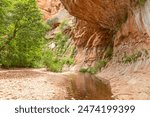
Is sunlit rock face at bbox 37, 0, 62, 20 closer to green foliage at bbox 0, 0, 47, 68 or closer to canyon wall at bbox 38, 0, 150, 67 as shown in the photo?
canyon wall at bbox 38, 0, 150, 67

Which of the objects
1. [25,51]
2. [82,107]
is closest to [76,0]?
[25,51]

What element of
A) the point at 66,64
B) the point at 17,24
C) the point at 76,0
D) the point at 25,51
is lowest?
the point at 66,64

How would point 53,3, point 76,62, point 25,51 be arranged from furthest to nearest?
point 53,3, point 76,62, point 25,51

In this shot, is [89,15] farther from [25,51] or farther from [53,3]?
[53,3]

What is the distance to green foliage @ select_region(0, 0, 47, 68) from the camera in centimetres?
2633

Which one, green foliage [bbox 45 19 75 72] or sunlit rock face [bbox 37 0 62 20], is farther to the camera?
sunlit rock face [bbox 37 0 62 20]

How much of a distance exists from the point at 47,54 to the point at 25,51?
9.19 feet

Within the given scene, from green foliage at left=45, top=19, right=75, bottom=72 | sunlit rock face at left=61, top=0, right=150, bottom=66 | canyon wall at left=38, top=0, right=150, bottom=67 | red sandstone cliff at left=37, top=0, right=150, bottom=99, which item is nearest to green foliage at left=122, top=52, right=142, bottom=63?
red sandstone cliff at left=37, top=0, right=150, bottom=99

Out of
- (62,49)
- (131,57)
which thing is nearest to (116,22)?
(131,57)

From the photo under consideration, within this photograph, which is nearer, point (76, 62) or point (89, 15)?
point (89, 15)

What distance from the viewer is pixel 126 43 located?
25.5 meters

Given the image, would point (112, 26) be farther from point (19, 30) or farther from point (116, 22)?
point (19, 30)

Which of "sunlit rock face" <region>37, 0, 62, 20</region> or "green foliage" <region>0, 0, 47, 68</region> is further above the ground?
"sunlit rock face" <region>37, 0, 62, 20</region>

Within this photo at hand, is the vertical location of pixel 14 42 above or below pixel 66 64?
A: above
